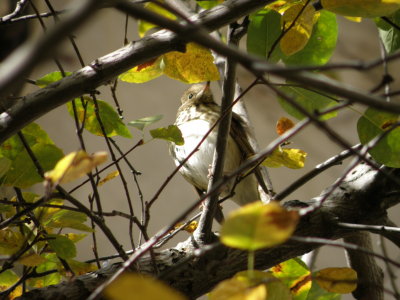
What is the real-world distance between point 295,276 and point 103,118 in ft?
1.05

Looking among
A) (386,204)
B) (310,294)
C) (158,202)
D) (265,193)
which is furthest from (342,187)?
(158,202)

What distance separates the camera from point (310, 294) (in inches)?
31.5

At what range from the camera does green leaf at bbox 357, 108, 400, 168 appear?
0.69 meters

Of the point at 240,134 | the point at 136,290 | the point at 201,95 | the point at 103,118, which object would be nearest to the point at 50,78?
the point at 103,118

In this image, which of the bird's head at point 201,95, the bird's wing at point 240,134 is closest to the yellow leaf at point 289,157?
the bird's wing at point 240,134

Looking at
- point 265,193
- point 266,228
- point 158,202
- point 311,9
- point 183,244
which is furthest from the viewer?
point 158,202

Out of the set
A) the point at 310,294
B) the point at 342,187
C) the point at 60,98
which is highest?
the point at 60,98

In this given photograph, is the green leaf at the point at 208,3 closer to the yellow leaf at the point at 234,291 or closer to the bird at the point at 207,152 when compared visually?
the bird at the point at 207,152

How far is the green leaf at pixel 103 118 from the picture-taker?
76 cm

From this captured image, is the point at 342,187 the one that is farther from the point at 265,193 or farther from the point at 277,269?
the point at 265,193

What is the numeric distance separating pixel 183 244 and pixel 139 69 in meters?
0.24

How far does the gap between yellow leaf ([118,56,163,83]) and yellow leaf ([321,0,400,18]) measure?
0.23 m

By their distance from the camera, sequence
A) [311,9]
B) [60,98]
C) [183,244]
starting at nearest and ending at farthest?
[60,98]
[311,9]
[183,244]

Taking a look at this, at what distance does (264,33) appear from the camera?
2.46 ft
